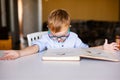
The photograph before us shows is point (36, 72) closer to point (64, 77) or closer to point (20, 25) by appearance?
point (64, 77)

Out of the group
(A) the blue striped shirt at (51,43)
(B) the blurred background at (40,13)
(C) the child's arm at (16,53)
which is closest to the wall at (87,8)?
(B) the blurred background at (40,13)

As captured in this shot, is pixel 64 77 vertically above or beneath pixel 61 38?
beneath

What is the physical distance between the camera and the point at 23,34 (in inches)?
191

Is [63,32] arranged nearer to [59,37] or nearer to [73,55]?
[59,37]

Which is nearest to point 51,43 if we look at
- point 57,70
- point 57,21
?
point 57,21

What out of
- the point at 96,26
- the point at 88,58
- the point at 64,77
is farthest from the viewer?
the point at 96,26

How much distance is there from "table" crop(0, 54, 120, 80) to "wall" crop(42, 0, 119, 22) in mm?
3698

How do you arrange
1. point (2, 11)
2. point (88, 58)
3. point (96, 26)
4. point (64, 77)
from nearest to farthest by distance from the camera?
1. point (64, 77)
2. point (88, 58)
3. point (2, 11)
4. point (96, 26)

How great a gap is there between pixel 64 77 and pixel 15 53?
1.39ft

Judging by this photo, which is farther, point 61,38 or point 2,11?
point 2,11

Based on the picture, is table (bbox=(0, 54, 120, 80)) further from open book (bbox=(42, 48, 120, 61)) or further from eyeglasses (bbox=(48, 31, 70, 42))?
eyeglasses (bbox=(48, 31, 70, 42))

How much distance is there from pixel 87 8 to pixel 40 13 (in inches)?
38.4

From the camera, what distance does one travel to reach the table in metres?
0.99

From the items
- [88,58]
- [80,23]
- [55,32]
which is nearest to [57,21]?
[55,32]
